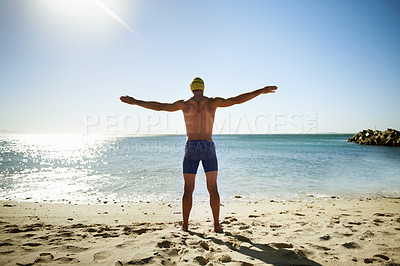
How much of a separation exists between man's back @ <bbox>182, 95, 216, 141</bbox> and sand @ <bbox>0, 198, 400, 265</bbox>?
168 centimetres

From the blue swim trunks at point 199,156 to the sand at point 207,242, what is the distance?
1.09 metres

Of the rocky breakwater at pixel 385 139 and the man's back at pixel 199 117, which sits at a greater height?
the man's back at pixel 199 117

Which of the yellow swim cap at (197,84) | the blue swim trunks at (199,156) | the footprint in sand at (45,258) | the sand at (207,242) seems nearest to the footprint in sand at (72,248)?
the sand at (207,242)

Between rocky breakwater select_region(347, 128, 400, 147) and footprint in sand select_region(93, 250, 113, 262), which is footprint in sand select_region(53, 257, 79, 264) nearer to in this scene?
footprint in sand select_region(93, 250, 113, 262)

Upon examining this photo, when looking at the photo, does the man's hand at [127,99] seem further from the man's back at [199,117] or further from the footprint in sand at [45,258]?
the footprint in sand at [45,258]

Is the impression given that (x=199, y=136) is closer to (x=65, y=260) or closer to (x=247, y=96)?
(x=247, y=96)

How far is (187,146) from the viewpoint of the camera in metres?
3.82

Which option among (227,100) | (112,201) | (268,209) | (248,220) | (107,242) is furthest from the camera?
(112,201)

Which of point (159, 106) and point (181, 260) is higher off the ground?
point (159, 106)

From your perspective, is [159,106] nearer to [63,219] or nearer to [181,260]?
[181,260]

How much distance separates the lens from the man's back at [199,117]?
377 cm

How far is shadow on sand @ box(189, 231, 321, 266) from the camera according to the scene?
2555 millimetres

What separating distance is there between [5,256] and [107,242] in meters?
1.14

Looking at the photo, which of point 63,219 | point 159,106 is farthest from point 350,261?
point 63,219
